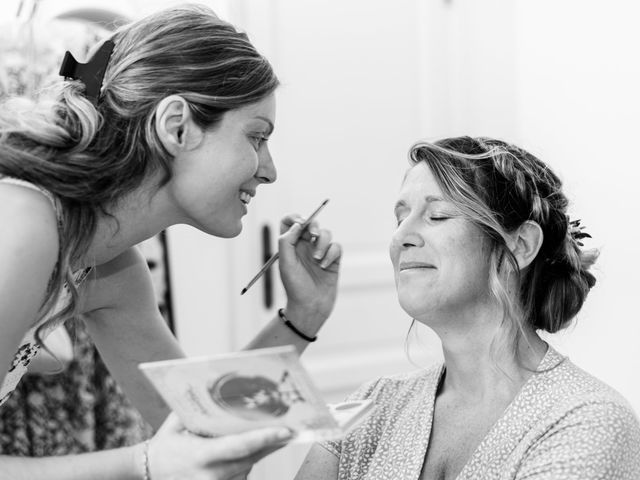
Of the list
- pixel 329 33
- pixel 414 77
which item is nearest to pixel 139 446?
pixel 329 33

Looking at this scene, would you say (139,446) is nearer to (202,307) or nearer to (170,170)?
(170,170)

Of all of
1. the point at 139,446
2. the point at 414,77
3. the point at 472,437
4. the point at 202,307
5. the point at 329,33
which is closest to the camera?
the point at 139,446

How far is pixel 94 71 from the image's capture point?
4.48 ft

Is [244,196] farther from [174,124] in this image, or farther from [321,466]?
[321,466]

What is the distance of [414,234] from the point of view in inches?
61.4

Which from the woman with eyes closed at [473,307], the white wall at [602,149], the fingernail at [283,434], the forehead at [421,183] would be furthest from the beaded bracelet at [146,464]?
the white wall at [602,149]

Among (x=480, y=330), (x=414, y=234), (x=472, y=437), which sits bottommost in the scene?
(x=472, y=437)

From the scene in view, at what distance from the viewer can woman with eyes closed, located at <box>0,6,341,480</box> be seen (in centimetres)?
118

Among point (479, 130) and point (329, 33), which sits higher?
point (329, 33)

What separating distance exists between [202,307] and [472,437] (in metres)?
1.38

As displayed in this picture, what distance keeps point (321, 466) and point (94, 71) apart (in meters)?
0.77

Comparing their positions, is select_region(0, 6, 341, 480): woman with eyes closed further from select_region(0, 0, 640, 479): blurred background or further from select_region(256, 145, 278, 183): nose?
select_region(0, 0, 640, 479): blurred background

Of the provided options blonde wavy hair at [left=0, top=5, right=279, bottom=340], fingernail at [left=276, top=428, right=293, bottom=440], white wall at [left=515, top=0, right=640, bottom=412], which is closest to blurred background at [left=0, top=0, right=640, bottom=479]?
white wall at [left=515, top=0, right=640, bottom=412]

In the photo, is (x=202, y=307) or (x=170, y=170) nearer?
(x=170, y=170)
